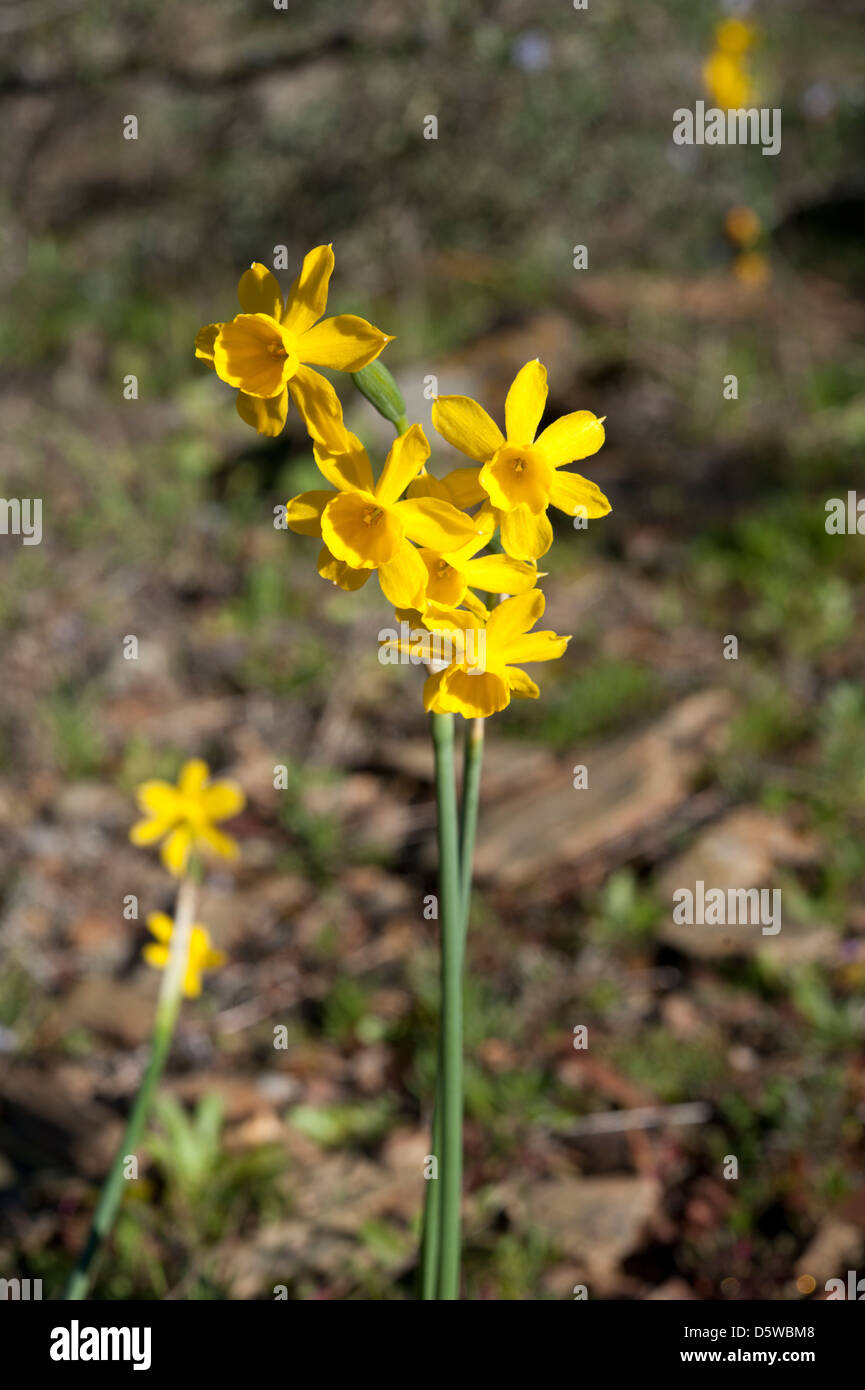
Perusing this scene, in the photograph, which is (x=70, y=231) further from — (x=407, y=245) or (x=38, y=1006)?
(x=38, y=1006)

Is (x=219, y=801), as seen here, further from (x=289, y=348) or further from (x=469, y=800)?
(x=289, y=348)

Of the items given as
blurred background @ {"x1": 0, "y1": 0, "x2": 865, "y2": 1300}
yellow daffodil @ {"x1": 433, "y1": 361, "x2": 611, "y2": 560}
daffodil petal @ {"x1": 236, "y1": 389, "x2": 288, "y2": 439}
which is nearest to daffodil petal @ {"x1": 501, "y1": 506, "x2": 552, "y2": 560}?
yellow daffodil @ {"x1": 433, "y1": 361, "x2": 611, "y2": 560}

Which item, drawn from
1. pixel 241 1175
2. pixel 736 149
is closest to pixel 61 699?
pixel 241 1175

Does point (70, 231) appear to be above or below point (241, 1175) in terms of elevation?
above

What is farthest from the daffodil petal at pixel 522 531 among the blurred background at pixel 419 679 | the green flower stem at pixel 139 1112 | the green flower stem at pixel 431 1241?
the blurred background at pixel 419 679

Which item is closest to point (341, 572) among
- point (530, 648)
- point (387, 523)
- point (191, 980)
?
point (387, 523)

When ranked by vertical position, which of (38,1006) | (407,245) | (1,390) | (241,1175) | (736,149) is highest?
(736,149)

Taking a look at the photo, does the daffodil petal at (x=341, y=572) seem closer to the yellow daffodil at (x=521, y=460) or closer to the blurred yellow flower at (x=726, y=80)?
the yellow daffodil at (x=521, y=460)
